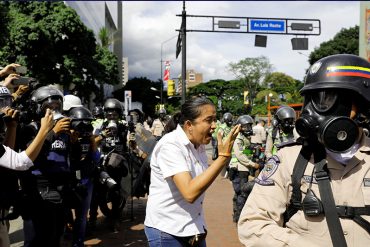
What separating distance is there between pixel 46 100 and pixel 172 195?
1889mm

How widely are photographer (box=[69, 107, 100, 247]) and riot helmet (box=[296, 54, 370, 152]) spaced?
311 cm

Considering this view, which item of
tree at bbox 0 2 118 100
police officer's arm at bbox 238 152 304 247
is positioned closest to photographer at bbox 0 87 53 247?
police officer's arm at bbox 238 152 304 247

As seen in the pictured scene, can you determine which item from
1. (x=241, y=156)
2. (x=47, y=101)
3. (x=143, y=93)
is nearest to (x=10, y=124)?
(x=47, y=101)

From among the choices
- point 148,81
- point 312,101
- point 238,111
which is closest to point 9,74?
point 312,101

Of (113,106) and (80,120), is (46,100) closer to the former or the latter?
(80,120)

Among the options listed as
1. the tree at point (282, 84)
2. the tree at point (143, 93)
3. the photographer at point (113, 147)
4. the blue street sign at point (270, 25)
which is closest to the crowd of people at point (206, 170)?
the photographer at point (113, 147)

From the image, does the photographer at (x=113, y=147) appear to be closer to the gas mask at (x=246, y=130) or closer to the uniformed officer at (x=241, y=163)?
the uniformed officer at (x=241, y=163)

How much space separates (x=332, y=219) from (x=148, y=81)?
7801 cm

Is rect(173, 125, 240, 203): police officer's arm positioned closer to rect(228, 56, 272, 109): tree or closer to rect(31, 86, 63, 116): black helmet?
rect(31, 86, 63, 116): black helmet

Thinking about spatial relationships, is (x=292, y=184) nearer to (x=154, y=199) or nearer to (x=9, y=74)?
(x=154, y=199)

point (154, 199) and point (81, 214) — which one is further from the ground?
point (154, 199)

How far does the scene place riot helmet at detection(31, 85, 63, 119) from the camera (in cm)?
413

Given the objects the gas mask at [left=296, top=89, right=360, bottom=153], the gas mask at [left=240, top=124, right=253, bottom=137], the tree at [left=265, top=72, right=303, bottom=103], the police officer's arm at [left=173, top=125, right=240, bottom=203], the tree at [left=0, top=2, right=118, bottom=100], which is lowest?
the police officer's arm at [left=173, top=125, right=240, bottom=203]

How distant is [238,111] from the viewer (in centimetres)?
6069
